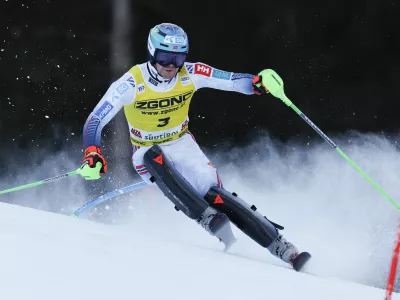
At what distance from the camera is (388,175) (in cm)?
600

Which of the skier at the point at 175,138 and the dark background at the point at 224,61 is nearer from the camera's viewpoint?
the skier at the point at 175,138

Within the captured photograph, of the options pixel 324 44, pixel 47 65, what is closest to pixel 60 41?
pixel 47 65

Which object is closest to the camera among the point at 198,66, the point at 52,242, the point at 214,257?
the point at 52,242

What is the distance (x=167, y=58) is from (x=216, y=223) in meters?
1.04

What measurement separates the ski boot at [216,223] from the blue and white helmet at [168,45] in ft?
3.06

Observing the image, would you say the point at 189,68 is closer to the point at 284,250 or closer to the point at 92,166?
the point at 92,166

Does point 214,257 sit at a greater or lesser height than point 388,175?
greater

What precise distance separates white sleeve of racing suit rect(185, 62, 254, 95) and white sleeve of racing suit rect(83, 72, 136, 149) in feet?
1.40

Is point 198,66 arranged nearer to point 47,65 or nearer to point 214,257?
point 214,257

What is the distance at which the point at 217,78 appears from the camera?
4.22m

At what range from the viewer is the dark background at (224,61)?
576 centimetres

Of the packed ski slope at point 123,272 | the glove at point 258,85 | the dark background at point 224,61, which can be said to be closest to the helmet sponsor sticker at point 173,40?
the glove at point 258,85

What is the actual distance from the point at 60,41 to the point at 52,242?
397 cm

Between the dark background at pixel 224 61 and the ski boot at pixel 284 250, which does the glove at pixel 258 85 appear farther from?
the dark background at pixel 224 61
